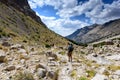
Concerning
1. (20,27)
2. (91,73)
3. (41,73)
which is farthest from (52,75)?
(20,27)

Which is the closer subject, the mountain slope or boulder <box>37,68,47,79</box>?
boulder <box>37,68,47,79</box>

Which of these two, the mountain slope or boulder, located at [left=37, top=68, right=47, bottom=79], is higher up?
the mountain slope

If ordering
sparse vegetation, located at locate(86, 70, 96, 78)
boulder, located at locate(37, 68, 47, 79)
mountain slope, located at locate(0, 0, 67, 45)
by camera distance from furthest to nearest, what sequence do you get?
mountain slope, located at locate(0, 0, 67, 45) < sparse vegetation, located at locate(86, 70, 96, 78) < boulder, located at locate(37, 68, 47, 79)

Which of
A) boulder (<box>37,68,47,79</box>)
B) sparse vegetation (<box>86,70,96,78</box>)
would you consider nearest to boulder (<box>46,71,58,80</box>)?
boulder (<box>37,68,47,79</box>)

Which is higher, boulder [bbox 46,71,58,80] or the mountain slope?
the mountain slope

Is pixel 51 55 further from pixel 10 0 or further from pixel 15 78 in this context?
pixel 10 0

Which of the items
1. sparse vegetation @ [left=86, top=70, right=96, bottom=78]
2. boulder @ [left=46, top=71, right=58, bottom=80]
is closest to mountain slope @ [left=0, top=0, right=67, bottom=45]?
sparse vegetation @ [left=86, top=70, right=96, bottom=78]

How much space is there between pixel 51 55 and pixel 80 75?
8.93 meters

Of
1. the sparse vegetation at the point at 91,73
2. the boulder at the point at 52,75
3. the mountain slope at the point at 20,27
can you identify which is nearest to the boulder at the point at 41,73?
the boulder at the point at 52,75

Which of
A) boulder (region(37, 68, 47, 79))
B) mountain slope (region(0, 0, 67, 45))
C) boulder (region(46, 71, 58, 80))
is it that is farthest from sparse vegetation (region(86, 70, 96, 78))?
mountain slope (region(0, 0, 67, 45))

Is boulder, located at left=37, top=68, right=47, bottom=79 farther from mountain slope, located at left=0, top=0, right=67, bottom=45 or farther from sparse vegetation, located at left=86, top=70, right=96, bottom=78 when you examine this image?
mountain slope, located at left=0, top=0, right=67, bottom=45

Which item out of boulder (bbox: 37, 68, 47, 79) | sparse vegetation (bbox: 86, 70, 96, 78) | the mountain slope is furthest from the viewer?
the mountain slope

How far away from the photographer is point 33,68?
20.3 m

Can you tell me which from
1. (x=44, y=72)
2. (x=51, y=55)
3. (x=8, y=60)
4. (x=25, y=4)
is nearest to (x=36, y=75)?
(x=44, y=72)
